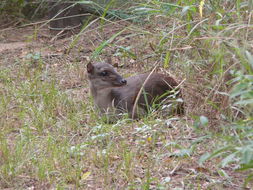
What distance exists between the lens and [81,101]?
701cm

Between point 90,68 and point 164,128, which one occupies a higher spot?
point 90,68

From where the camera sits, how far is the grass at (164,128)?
13.3 feet

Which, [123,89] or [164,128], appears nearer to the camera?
[164,128]

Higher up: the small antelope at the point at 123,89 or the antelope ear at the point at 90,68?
the antelope ear at the point at 90,68

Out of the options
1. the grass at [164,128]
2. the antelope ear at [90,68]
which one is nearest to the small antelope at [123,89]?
the antelope ear at [90,68]

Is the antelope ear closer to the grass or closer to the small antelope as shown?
the small antelope

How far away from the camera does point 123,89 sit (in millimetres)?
6898

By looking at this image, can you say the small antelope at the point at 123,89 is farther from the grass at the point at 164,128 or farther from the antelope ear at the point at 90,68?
the grass at the point at 164,128

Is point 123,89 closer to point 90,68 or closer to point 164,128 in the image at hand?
point 90,68

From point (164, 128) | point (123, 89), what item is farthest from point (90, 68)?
point (164, 128)

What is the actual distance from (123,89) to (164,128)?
157cm

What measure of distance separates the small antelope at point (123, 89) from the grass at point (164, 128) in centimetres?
17

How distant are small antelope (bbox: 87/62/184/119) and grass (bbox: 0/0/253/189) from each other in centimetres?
17

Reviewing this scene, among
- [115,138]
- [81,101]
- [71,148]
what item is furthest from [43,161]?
[81,101]
